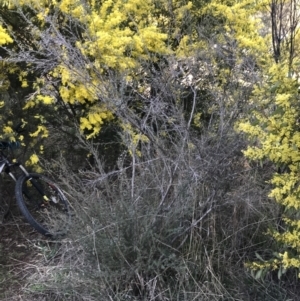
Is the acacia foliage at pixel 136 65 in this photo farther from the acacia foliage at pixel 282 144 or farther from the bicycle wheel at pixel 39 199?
the bicycle wheel at pixel 39 199

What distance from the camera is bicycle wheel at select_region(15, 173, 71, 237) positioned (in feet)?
14.8

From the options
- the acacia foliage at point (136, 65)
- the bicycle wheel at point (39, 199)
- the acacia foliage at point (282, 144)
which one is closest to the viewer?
the acacia foliage at point (282, 144)

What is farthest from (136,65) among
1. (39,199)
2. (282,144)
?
(282,144)

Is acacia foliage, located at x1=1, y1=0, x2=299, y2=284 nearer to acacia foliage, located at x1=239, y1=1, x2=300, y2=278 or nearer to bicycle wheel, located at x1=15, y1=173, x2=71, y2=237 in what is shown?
acacia foliage, located at x1=239, y1=1, x2=300, y2=278

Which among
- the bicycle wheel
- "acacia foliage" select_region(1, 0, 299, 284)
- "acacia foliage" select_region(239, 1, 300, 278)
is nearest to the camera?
"acacia foliage" select_region(239, 1, 300, 278)

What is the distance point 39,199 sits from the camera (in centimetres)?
493

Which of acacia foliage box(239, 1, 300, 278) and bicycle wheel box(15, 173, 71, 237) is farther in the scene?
bicycle wheel box(15, 173, 71, 237)

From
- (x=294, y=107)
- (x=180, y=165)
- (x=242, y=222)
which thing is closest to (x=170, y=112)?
(x=180, y=165)

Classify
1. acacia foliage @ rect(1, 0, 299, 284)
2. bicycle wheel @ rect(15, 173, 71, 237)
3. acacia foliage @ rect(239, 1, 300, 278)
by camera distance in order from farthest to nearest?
bicycle wheel @ rect(15, 173, 71, 237) < acacia foliage @ rect(1, 0, 299, 284) < acacia foliage @ rect(239, 1, 300, 278)

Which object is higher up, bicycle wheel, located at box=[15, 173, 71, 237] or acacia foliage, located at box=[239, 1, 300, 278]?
acacia foliage, located at box=[239, 1, 300, 278]

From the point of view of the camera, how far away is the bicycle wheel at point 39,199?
14.8 feet

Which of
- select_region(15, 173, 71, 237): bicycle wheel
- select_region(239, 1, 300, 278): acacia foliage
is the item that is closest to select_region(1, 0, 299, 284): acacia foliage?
select_region(239, 1, 300, 278): acacia foliage

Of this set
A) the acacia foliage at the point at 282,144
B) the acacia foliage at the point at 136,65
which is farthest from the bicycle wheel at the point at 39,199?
the acacia foliage at the point at 282,144

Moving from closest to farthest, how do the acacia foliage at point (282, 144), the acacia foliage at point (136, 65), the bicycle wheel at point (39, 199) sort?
1. the acacia foliage at point (282, 144)
2. the acacia foliage at point (136, 65)
3. the bicycle wheel at point (39, 199)
